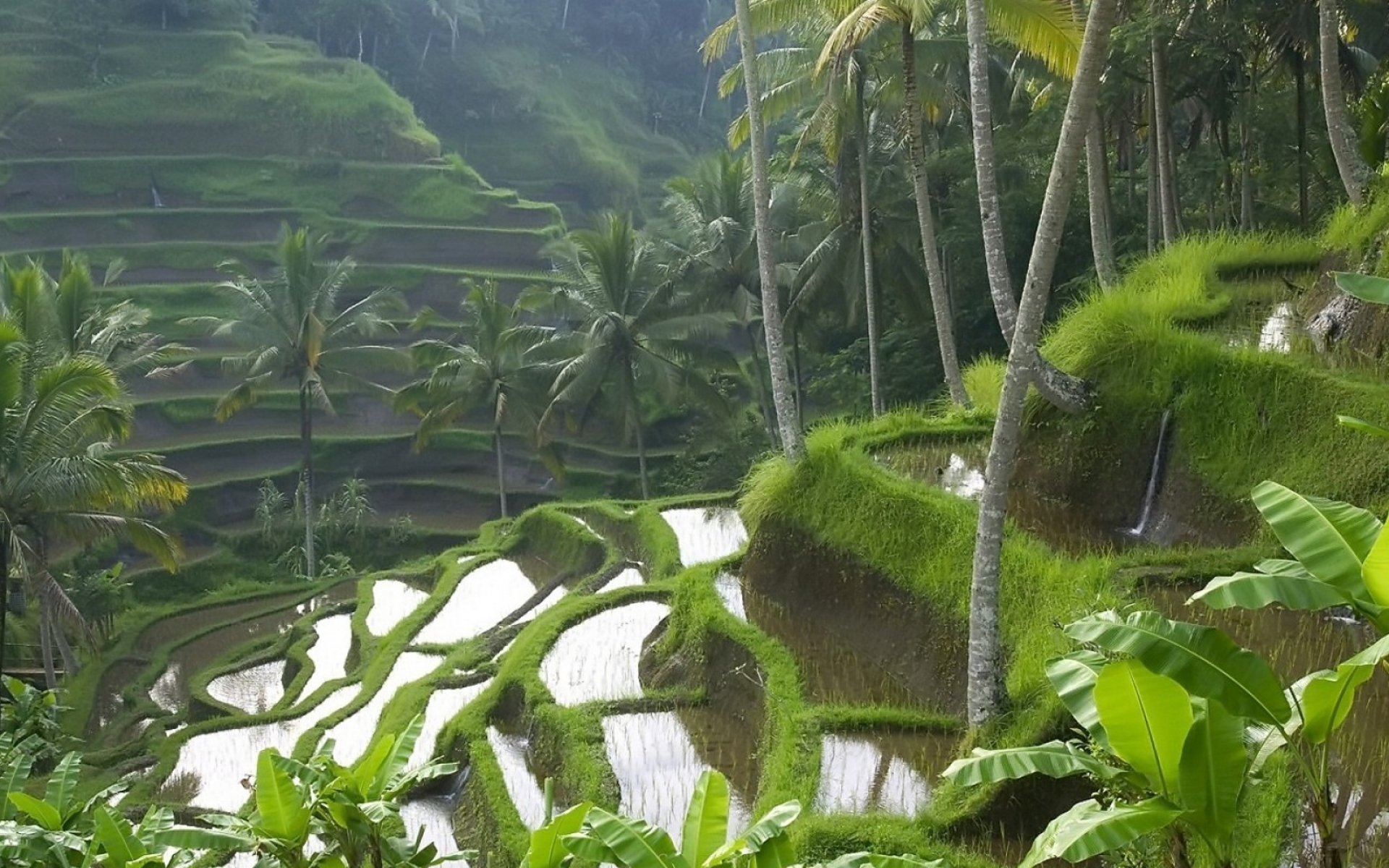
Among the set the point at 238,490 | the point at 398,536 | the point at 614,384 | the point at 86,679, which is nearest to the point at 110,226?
the point at 238,490

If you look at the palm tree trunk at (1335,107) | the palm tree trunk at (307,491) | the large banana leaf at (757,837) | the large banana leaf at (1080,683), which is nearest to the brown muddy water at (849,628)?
the large banana leaf at (1080,683)

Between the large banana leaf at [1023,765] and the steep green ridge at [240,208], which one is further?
the steep green ridge at [240,208]

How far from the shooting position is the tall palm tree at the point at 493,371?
24.0m

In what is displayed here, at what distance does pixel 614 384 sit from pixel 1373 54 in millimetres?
14244

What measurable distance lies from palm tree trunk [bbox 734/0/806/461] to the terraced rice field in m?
1.35

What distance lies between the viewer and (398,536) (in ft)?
84.4

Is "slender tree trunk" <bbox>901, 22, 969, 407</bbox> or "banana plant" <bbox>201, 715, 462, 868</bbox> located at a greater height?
"slender tree trunk" <bbox>901, 22, 969, 407</bbox>

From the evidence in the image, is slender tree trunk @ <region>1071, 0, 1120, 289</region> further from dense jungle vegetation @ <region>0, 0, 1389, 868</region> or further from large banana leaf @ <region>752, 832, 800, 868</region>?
large banana leaf @ <region>752, 832, 800, 868</region>

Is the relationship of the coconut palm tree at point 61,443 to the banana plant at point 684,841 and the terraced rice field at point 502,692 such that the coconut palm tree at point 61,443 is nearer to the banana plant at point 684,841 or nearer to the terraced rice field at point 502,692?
the terraced rice field at point 502,692

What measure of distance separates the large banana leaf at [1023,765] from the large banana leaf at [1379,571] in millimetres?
881

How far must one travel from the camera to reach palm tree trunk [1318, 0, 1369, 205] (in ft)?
31.8

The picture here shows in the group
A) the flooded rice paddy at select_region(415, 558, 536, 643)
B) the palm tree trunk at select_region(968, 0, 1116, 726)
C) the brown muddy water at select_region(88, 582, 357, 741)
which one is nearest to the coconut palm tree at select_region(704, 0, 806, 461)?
the palm tree trunk at select_region(968, 0, 1116, 726)

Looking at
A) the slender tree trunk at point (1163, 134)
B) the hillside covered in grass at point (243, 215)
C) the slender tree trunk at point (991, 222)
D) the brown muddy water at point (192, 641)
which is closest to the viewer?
the slender tree trunk at point (991, 222)

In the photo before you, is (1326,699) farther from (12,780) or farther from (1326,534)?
(12,780)
